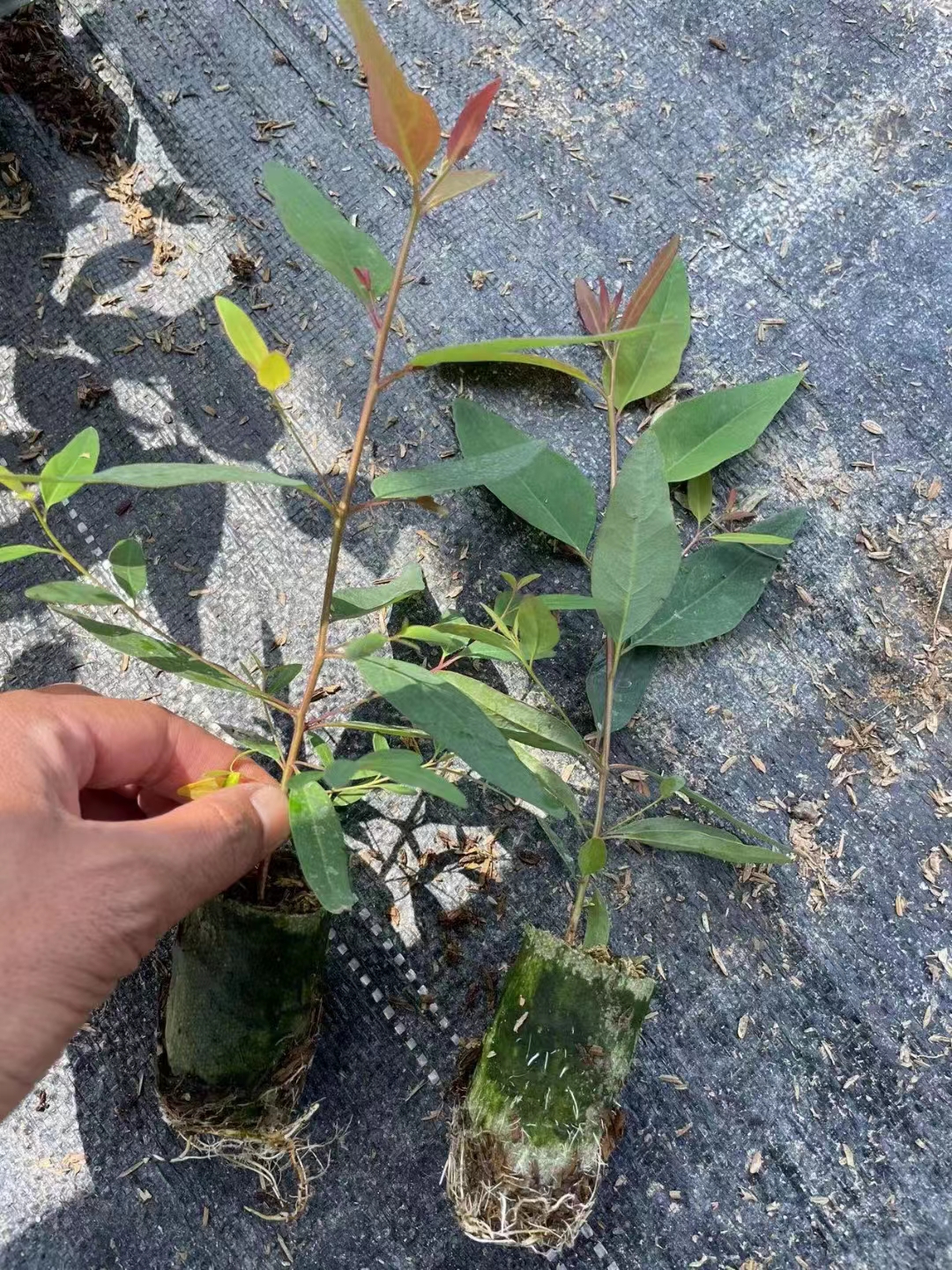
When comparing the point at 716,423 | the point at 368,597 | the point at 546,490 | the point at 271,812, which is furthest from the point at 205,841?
the point at 716,423

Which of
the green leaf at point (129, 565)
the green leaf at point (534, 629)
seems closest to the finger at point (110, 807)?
the green leaf at point (129, 565)

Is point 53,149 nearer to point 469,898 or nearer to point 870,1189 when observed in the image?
point 469,898

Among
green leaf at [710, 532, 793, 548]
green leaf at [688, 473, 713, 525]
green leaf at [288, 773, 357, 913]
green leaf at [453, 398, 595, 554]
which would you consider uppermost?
green leaf at [288, 773, 357, 913]

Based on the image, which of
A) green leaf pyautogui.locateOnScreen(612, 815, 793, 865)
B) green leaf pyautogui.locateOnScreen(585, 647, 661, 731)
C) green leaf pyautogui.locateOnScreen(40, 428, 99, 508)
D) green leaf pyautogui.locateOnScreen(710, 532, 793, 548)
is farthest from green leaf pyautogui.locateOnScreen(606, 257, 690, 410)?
green leaf pyautogui.locateOnScreen(40, 428, 99, 508)

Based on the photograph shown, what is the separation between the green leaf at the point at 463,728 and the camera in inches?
32.0

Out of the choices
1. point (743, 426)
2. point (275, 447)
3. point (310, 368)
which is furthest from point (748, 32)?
point (275, 447)

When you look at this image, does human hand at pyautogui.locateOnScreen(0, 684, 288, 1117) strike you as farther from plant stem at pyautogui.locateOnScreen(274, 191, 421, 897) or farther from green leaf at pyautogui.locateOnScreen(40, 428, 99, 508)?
green leaf at pyautogui.locateOnScreen(40, 428, 99, 508)

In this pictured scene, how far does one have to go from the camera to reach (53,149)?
1.40m

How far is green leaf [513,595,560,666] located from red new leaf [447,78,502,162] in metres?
0.47

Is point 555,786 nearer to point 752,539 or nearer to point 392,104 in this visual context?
point 752,539

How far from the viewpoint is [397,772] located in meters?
0.82

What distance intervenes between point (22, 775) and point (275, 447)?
2.14 feet

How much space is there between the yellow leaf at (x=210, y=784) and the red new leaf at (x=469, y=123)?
0.66 metres

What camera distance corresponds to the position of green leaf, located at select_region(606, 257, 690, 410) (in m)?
1.24
